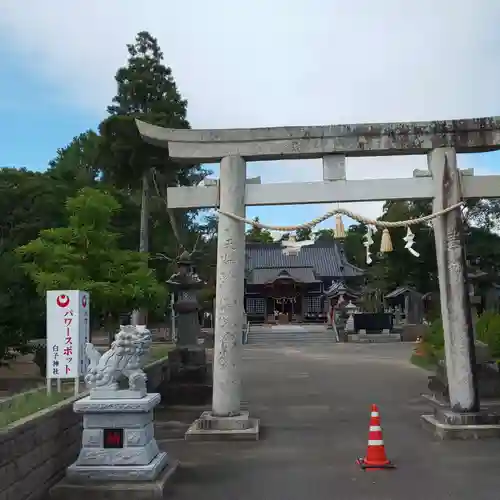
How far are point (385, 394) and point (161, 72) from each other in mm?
24701

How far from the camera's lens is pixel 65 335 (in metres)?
8.22

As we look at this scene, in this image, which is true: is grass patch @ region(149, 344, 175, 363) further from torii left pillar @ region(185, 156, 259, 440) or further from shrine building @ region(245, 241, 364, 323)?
shrine building @ region(245, 241, 364, 323)

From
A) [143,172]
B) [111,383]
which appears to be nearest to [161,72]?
[143,172]

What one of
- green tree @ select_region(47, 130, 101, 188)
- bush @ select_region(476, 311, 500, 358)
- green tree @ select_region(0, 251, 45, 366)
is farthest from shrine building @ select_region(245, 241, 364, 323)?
green tree @ select_region(0, 251, 45, 366)

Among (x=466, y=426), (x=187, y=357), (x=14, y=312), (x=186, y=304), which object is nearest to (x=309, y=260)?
(x=186, y=304)

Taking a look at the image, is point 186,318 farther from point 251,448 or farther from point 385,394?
point 251,448

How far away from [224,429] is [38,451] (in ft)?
11.9

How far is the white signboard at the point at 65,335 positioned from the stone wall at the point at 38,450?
96 cm

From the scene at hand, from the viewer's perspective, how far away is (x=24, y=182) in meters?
33.0

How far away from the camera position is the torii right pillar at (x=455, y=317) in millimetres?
8867

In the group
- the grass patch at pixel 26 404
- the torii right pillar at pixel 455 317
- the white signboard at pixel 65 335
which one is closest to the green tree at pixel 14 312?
the white signboard at pixel 65 335

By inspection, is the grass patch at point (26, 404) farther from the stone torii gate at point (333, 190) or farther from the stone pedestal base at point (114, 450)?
the stone torii gate at point (333, 190)

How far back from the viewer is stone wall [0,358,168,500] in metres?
5.10

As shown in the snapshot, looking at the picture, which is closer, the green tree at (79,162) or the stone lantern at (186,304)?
the stone lantern at (186,304)
